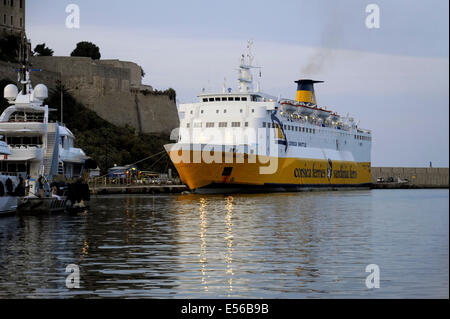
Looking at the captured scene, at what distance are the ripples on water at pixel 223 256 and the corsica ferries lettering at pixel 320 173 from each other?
3230 cm

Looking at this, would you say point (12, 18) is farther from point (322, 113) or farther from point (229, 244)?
point (229, 244)

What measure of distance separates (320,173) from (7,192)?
134 ft

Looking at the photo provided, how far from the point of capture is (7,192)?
29844mm

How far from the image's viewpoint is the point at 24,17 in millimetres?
92188

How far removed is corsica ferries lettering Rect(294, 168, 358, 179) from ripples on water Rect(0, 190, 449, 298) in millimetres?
32304

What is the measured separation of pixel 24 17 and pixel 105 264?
8218 cm

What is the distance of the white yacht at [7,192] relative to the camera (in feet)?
94.6

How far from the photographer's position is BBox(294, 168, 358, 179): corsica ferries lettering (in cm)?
6171

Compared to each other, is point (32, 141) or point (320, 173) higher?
point (32, 141)

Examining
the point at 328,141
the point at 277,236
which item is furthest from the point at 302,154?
the point at 277,236

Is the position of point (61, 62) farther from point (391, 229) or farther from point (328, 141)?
point (391, 229)

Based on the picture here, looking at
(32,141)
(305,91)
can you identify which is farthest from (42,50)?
(32,141)

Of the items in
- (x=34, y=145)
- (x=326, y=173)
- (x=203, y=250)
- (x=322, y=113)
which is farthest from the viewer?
(x=322, y=113)

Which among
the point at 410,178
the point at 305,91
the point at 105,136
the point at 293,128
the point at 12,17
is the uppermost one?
the point at 12,17
